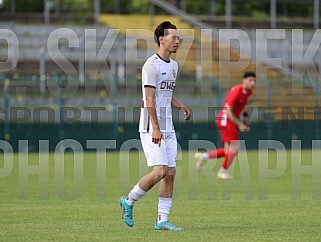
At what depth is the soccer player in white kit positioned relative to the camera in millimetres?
10125

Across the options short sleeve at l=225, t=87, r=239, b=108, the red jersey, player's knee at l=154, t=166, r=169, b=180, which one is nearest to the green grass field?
player's knee at l=154, t=166, r=169, b=180

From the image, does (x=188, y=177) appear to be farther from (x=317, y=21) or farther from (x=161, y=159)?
(x=317, y=21)

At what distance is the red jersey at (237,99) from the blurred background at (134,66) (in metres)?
9.00

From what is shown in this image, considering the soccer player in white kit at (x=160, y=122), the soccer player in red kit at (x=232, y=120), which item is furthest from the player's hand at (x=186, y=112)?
the soccer player in red kit at (x=232, y=120)

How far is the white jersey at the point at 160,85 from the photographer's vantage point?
10141mm

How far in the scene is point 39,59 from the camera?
107 ft

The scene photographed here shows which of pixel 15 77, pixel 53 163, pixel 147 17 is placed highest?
pixel 147 17

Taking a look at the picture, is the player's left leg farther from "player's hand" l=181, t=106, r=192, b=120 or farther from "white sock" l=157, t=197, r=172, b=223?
"player's hand" l=181, t=106, r=192, b=120

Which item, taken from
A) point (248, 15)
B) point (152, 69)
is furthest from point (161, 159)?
point (248, 15)

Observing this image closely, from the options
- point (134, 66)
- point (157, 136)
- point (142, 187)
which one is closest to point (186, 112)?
point (157, 136)

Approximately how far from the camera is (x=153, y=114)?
32.9ft

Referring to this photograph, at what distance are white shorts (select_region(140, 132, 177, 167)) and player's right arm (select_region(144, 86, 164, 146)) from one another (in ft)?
0.37

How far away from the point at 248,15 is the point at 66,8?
27.1 feet

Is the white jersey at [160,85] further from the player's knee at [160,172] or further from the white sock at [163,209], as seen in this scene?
the white sock at [163,209]
